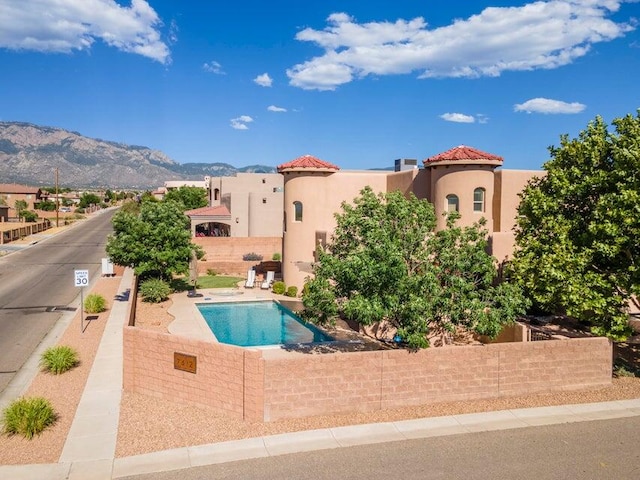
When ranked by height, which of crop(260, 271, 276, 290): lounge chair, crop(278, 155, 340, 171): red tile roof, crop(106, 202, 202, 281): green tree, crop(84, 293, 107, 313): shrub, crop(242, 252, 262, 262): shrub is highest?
crop(278, 155, 340, 171): red tile roof

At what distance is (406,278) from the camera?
1490 cm

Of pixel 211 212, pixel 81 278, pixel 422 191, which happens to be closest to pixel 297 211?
pixel 422 191

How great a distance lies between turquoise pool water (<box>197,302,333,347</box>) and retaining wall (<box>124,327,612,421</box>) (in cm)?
749

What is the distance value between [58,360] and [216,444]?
7540mm

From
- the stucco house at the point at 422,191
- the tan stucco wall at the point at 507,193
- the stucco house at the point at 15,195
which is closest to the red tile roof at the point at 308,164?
the stucco house at the point at 422,191

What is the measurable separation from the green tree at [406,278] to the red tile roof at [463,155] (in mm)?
10408

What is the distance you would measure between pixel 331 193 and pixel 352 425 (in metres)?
19.4

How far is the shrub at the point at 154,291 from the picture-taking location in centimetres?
2828

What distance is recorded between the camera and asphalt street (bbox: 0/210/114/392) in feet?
66.3

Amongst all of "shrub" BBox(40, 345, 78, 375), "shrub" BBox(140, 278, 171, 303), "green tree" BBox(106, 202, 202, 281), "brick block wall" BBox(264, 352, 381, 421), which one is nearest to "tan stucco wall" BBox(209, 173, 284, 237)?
"green tree" BBox(106, 202, 202, 281)

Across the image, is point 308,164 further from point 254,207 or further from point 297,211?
point 254,207

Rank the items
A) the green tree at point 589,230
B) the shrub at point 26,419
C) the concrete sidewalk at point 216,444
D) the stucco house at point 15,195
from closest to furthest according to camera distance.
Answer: the concrete sidewalk at point 216,444 → the shrub at point 26,419 → the green tree at point 589,230 → the stucco house at point 15,195

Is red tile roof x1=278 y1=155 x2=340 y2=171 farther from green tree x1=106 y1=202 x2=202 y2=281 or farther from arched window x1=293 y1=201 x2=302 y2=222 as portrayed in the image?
green tree x1=106 y1=202 x2=202 y2=281

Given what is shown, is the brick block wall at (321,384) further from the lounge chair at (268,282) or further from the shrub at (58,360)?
the lounge chair at (268,282)
